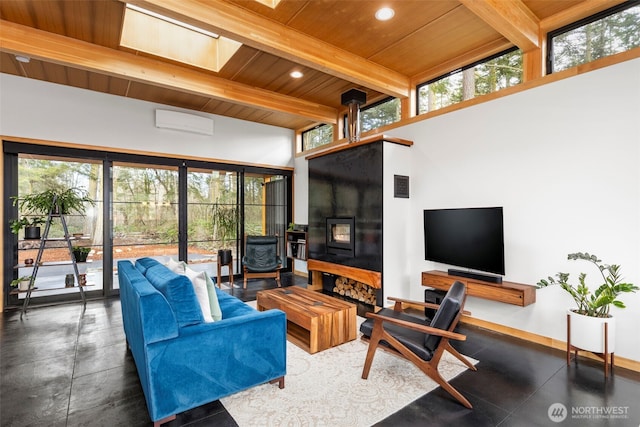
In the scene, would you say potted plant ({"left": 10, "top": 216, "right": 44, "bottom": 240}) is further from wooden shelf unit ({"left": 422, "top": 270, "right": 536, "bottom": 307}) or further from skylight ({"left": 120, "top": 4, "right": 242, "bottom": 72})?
wooden shelf unit ({"left": 422, "top": 270, "right": 536, "bottom": 307})

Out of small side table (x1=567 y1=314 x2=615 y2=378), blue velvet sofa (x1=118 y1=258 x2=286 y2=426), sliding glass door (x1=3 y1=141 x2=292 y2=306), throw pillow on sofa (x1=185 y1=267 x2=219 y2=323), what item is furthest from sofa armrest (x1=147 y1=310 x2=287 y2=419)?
sliding glass door (x1=3 y1=141 x2=292 y2=306)

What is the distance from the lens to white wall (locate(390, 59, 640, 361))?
8.90 ft

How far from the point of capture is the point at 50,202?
14.1 feet

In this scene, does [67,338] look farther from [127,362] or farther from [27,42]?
[27,42]

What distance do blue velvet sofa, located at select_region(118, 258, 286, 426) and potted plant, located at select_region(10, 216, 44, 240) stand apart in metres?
3.16

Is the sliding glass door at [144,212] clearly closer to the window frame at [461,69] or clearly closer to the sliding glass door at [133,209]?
the sliding glass door at [133,209]

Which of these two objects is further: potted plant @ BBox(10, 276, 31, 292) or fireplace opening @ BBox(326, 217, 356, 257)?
fireplace opening @ BBox(326, 217, 356, 257)

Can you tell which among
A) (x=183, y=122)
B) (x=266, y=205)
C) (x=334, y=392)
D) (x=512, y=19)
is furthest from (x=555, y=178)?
(x=183, y=122)

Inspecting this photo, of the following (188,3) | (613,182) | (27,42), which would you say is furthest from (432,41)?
Answer: (27,42)

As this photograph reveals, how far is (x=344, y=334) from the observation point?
3176mm

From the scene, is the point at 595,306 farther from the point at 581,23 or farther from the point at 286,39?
the point at 286,39

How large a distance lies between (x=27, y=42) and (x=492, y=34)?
4.87m

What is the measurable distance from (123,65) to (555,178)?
489 centimetres

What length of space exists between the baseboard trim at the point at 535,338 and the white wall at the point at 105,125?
4854 millimetres
